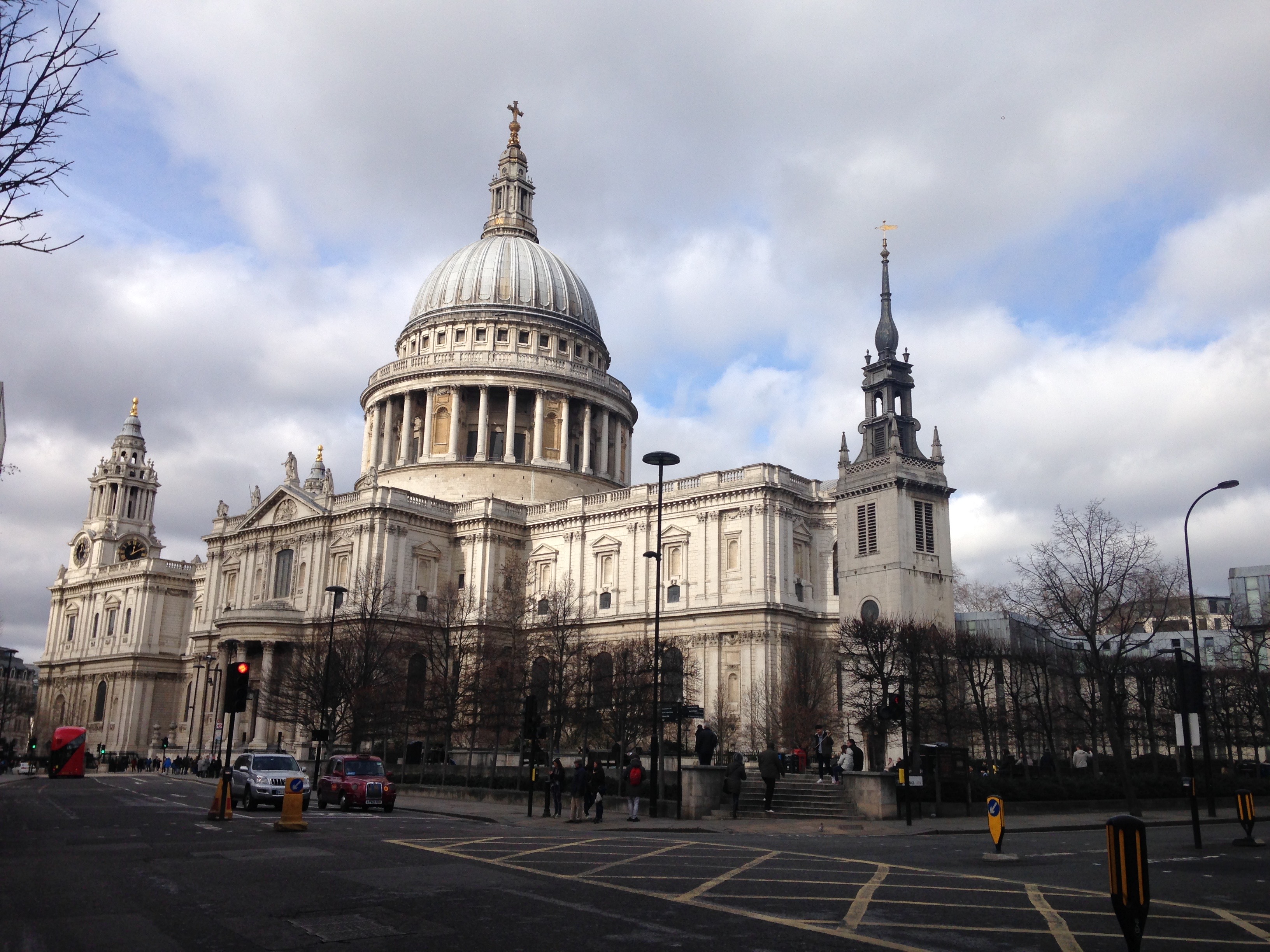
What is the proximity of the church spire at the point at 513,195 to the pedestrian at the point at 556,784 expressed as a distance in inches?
3218

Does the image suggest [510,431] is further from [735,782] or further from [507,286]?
[735,782]

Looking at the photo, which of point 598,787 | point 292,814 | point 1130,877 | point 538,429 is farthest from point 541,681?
point 1130,877

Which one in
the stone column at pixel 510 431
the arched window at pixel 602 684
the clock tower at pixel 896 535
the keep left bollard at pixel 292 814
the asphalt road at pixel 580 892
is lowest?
the asphalt road at pixel 580 892

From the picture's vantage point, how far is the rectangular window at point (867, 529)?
52.8m

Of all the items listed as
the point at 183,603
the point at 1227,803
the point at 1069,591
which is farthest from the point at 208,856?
the point at 183,603

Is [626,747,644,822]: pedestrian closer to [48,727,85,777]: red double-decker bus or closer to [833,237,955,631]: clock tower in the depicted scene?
[833,237,955,631]: clock tower

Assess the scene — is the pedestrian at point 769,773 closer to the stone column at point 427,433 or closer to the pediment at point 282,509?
the pediment at point 282,509

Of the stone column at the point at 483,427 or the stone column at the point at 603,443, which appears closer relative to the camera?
the stone column at the point at 483,427

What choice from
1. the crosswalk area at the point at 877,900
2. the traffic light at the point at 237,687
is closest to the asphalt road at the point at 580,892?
the crosswalk area at the point at 877,900

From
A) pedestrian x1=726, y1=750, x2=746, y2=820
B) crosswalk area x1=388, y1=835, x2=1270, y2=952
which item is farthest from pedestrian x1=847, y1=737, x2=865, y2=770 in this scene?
→ crosswalk area x1=388, y1=835, x2=1270, y2=952

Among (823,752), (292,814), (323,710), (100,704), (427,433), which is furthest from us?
(100,704)

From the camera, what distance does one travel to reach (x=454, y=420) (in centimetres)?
8969

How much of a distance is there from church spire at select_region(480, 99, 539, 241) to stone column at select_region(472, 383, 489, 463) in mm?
23555

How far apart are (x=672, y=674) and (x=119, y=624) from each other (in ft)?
242
